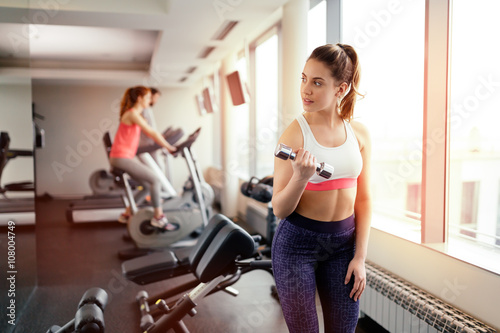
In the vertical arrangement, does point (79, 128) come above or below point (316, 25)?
below

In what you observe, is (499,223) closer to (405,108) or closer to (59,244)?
(405,108)

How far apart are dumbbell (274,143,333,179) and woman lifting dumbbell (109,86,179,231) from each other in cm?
326

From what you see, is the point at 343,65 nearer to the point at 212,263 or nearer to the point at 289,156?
the point at 289,156

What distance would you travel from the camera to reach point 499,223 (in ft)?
6.83

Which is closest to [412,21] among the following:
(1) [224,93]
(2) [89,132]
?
(1) [224,93]

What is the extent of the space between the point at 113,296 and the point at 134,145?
1762mm

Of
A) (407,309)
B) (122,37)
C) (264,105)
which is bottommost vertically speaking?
(407,309)

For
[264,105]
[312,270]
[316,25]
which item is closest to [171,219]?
[264,105]

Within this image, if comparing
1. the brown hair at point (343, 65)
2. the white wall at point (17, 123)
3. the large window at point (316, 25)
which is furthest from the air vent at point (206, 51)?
the brown hair at point (343, 65)

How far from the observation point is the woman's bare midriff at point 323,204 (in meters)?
1.33

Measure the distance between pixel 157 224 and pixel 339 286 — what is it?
3291mm
